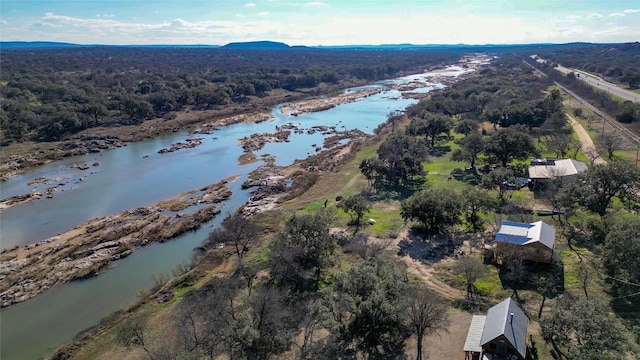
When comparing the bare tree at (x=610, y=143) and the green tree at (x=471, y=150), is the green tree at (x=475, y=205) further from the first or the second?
the bare tree at (x=610, y=143)

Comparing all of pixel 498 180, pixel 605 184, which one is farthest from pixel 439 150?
Result: pixel 605 184

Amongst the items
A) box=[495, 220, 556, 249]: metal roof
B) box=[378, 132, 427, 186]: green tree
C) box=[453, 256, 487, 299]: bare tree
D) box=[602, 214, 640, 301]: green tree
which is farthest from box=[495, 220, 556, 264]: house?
box=[378, 132, 427, 186]: green tree

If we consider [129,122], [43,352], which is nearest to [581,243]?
[43,352]

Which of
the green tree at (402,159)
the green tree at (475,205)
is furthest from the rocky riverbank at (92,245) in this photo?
the green tree at (475,205)

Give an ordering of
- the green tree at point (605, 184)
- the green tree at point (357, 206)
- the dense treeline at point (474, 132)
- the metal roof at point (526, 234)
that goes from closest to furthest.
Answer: the metal roof at point (526, 234)
the green tree at point (605, 184)
the green tree at point (357, 206)
the dense treeline at point (474, 132)

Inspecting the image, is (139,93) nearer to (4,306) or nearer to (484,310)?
(4,306)
